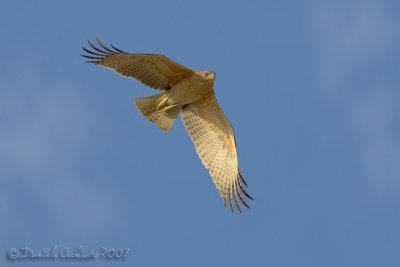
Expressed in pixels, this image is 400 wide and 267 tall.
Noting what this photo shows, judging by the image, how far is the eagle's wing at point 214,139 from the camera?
13438 mm

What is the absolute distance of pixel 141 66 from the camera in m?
13.0

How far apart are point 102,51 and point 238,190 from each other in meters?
3.51

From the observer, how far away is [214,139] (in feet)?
45.2

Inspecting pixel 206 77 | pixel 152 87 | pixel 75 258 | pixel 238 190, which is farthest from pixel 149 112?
pixel 75 258

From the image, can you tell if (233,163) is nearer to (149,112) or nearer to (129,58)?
(149,112)

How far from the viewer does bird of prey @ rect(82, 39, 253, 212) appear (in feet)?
42.3

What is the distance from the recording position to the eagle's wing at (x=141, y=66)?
12789 millimetres

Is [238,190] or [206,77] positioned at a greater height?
[206,77]

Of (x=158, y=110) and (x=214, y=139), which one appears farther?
(x=214, y=139)

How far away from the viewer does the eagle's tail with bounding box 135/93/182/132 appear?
1312 centimetres

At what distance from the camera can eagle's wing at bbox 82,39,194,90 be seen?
12789mm

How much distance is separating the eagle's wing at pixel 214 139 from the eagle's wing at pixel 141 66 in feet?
2.64

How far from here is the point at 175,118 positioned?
1344cm

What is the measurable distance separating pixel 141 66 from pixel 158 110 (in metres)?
0.86
